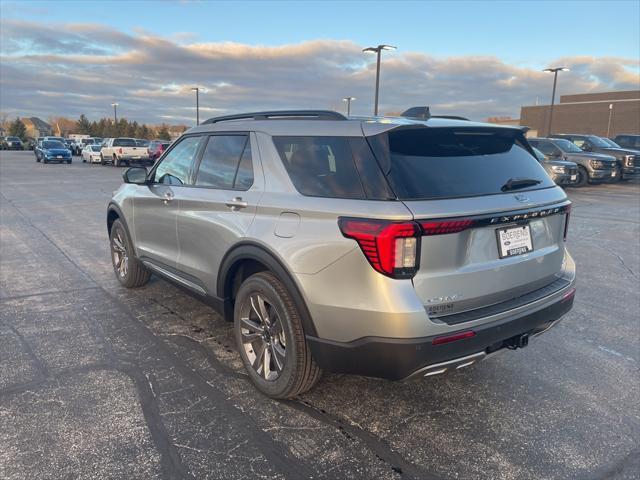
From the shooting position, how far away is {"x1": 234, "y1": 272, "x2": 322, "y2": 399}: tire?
120 inches

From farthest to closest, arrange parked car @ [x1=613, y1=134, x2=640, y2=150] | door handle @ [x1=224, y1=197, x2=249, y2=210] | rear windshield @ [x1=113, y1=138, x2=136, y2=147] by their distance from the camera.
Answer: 1. rear windshield @ [x1=113, y1=138, x2=136, y2=147]
2. parked car @ [x1=613, y1=134, x2=640, y2=150]
3. door handle @ [x1=224, y1=197, x2=249, y2=210]

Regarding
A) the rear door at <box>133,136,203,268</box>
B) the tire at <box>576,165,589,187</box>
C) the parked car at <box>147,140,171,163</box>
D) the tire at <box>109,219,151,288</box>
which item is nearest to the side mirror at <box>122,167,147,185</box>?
the rear door at <box>133,136,203,268</box>

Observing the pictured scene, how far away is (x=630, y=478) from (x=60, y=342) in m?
4.04

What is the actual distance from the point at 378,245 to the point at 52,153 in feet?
120

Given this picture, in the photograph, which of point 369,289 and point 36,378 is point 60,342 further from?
point 369,289

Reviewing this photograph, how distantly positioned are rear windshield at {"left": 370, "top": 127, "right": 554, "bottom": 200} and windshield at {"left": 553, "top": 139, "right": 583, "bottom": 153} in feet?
63.8

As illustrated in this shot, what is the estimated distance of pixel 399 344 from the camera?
8.47ft

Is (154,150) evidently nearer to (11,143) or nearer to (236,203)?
(236,203)

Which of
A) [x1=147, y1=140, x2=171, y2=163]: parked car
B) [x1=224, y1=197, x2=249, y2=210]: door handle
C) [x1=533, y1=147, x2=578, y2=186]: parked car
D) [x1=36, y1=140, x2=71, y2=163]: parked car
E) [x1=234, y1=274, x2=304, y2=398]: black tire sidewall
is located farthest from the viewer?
[x1=36, y1=140, x2=71, y2=163]: parked car

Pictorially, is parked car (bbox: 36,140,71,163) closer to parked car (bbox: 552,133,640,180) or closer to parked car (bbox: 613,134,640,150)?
parked car (bbox: 552,133,640,180)

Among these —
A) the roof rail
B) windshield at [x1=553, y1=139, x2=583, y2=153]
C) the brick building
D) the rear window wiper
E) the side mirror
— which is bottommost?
the side mirror

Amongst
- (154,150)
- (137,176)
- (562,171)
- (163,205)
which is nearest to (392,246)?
(163,205)

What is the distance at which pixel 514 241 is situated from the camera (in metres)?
2.97

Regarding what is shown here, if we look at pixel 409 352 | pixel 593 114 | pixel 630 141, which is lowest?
pixel 409 352
